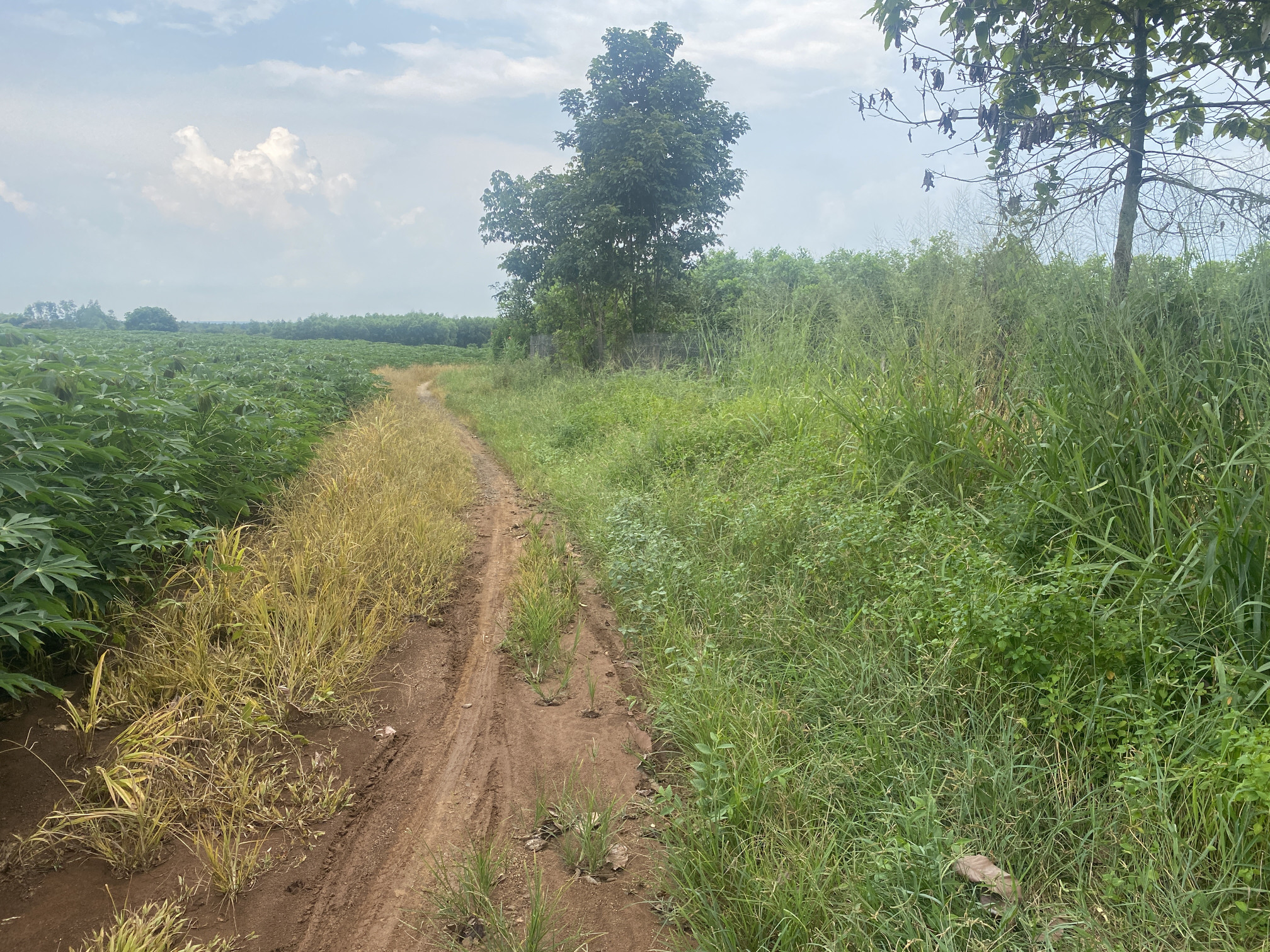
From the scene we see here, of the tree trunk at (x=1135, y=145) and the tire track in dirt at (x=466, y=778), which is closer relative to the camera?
the tire track in dirt at (x=466, y=778)

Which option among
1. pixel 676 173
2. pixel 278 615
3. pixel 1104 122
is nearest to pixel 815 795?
pixel 278 615

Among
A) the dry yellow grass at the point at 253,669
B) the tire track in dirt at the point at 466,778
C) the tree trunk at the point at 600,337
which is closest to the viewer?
the tire track in dirt at the point at 466,778

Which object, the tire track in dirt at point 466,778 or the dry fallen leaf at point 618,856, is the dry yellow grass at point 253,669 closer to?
the tire track in dirt at point 466,778

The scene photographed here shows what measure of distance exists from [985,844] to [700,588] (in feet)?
7.97

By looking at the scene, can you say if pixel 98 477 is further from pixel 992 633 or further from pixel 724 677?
pixel 992 633

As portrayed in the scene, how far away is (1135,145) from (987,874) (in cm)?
515

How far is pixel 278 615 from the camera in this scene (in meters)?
4.16

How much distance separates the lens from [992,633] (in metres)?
3.15

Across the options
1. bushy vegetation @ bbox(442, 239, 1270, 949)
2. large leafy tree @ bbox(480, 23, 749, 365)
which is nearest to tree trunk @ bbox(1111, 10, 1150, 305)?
bushy vegetation @ bbox(442, 239, 1270, 949)

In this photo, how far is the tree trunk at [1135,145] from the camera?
4855 millimetres

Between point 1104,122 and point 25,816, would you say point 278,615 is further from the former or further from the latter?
point 1104,122

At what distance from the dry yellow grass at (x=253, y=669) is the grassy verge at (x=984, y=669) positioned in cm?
169

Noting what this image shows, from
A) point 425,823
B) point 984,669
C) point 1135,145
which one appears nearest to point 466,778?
point 425,823

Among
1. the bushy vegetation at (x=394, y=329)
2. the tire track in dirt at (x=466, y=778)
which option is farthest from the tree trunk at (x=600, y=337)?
the bushy vegetation at (x=394, y=329)
